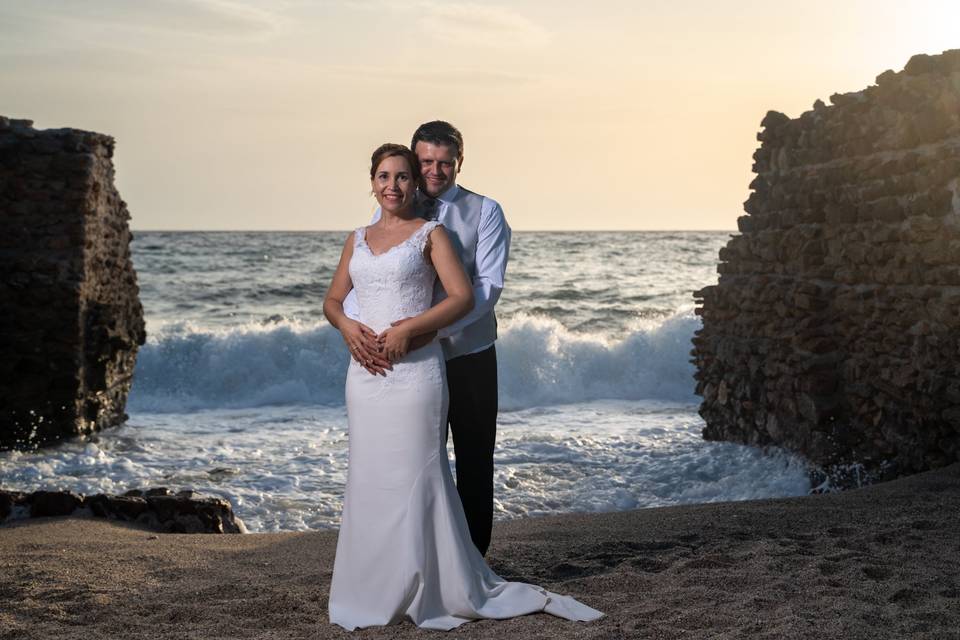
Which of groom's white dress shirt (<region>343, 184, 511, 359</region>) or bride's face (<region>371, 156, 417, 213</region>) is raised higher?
bride's face (<region>371, 156, 417, 213</region>)

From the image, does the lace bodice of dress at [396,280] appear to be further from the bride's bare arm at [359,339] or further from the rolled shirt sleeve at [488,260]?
the rolled shirt sleeve at [488,260]

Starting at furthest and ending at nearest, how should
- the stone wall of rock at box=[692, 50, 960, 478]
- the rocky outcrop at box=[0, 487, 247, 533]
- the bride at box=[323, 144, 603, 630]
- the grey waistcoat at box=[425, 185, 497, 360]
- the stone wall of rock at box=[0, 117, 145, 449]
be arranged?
1. the stone wall of rock at box=[0, 117, 145, 449]
2. the stone wall of rock at box=[692, 50, 960, 478]
3. the rocky outcrop at box=[0, 487, 247, 533]
4. the grey waistcoat at box=[425, 185, 497, 360]
5. the bride at box=[323, 144, 603, 630]

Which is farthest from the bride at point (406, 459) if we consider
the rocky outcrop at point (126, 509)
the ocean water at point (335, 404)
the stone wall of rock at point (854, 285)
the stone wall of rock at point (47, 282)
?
the stone wall of rock at point (47, 282)

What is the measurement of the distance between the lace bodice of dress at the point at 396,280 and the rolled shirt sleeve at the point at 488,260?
0.80 feet

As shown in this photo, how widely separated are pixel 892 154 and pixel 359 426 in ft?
17.3

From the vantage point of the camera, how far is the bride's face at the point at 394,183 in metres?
4.37

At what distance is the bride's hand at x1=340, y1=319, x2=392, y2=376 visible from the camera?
4348mm

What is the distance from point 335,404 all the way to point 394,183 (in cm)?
1375

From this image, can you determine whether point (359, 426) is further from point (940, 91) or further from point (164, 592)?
point (940, 91)

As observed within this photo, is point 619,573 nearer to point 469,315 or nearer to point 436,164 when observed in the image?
point 469,315

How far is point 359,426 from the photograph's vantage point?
445 centimetres

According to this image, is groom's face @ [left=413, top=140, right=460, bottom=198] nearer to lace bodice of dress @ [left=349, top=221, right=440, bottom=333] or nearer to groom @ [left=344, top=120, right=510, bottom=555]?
groom @ [left=344, top=120, right=510, bottom=555]

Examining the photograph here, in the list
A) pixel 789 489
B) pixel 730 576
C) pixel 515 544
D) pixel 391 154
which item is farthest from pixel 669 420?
pixel 391 154

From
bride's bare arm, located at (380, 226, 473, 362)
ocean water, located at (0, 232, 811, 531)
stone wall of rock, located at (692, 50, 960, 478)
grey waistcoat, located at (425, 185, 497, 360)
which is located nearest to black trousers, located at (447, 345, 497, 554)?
grey waistcoat, located at (425, 185, 497, 360)
